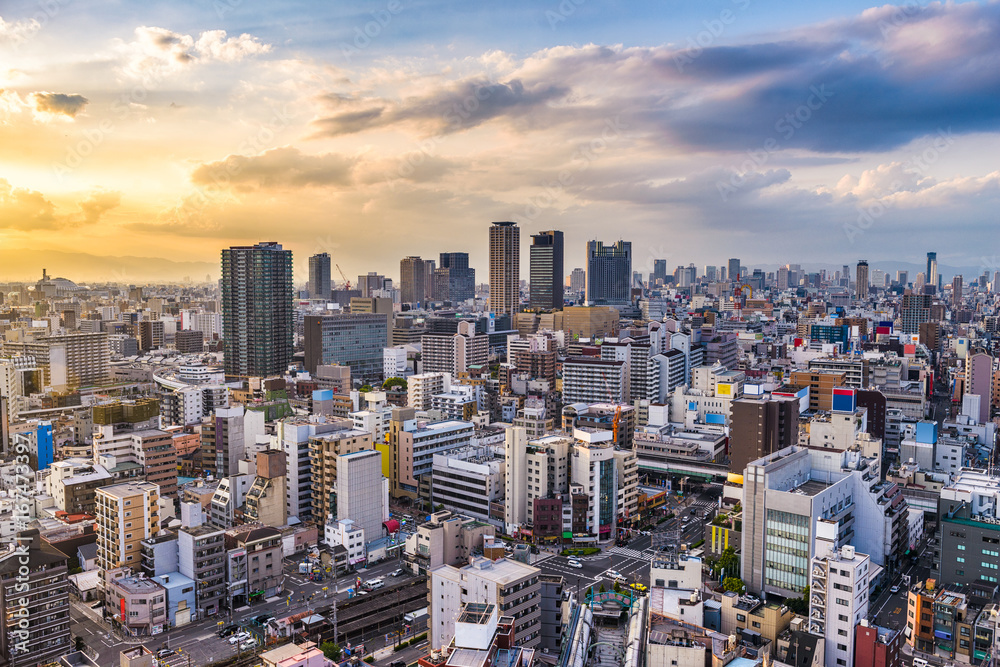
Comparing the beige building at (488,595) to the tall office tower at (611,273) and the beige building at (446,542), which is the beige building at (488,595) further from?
the tall office tower at (611,273)

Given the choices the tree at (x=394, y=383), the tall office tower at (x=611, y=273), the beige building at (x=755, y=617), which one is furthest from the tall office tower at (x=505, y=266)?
the beige building at (x=755, y=617)

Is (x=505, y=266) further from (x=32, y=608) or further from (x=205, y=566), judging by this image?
(x=32, y=608)

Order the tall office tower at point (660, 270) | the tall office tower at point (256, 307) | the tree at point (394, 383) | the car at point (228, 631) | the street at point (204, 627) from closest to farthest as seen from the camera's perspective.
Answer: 1. the street at point (204, 627)
2. the car at point (228, 631)
3. the tree at point (394, 383)
4. the tall office tower at point (256, 307)
5. the tall office tower at point (660, 270)

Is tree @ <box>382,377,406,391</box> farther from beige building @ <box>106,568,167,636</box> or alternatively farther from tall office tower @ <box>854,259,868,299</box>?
tall office tower @ <box>854,259,868,299</box>

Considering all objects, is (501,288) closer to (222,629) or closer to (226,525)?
(226,525)

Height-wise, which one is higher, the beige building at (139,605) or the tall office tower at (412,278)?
the tall office tower at (412,278)

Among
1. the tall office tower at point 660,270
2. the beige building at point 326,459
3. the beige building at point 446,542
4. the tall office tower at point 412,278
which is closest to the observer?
the beige building at point 446,542

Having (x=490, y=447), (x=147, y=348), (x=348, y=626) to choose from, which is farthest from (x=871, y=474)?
(x=147, y=348)

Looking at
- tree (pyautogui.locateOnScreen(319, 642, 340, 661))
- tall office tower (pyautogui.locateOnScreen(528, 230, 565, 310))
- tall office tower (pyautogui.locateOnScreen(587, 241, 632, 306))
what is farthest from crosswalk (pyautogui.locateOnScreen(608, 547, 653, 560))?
tall office tower (pyautogui.locateOnScreen(587, 241, 632, 306))
